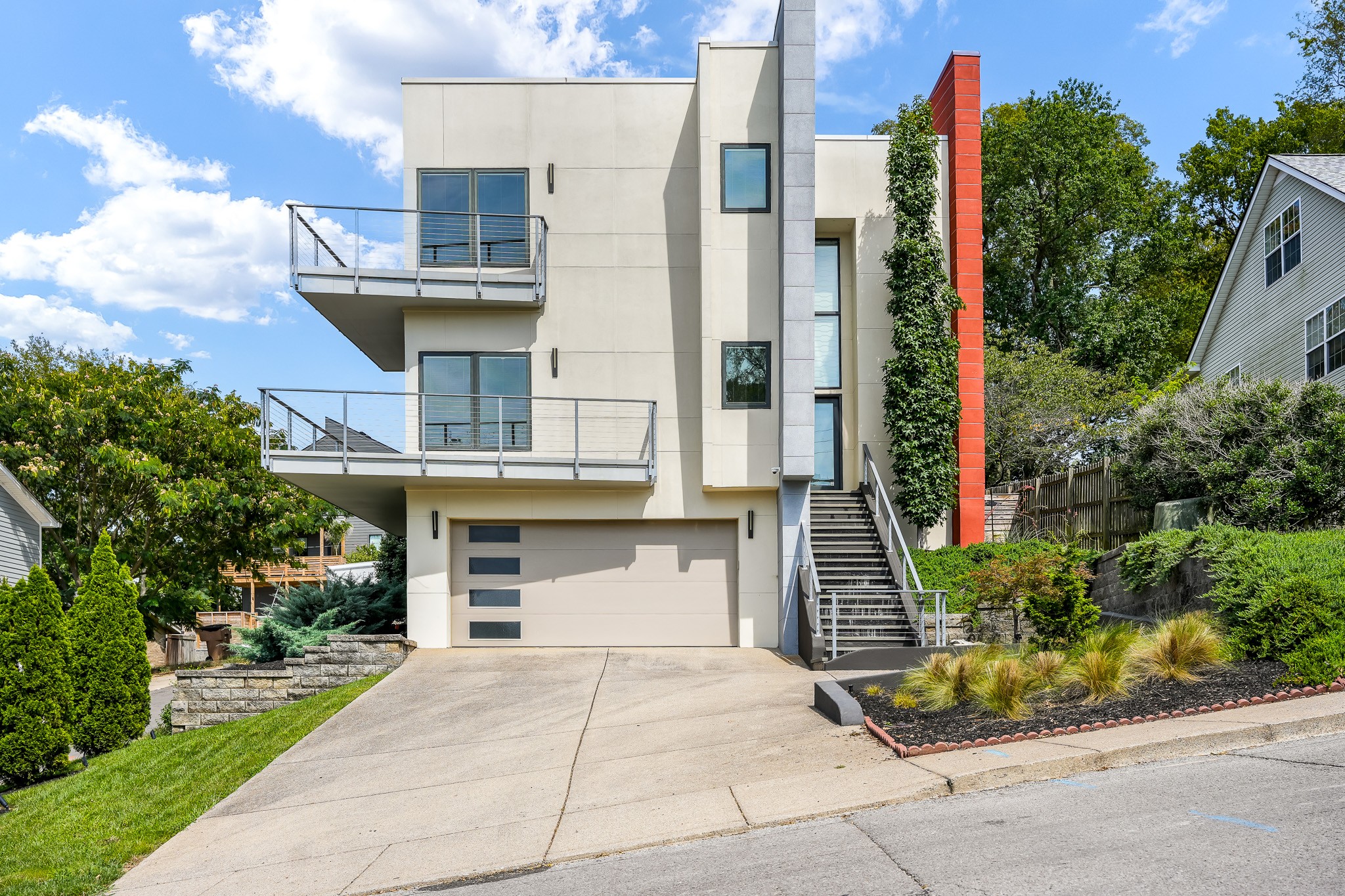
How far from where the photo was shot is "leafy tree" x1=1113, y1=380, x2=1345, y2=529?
14203 mm

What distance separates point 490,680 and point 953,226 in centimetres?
1234

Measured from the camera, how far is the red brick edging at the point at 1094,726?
26.4ft

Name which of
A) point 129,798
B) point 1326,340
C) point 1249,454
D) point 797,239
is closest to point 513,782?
point 129,798

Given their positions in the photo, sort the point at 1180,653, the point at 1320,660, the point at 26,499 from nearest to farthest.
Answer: the point at 1320,660 < the point at 1180,653 < the point at 26,499

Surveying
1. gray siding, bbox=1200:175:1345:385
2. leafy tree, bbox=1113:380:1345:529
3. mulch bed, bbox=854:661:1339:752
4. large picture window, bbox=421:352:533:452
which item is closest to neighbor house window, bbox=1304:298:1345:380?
gray siding, bbox=1200:175:1345:385

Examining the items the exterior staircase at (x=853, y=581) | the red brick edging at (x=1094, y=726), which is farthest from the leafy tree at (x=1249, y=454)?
the red brick edging at (x=1094, y=726)

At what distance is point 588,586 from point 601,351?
4.18 m

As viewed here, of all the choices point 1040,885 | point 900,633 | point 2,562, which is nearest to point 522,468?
point 900,633

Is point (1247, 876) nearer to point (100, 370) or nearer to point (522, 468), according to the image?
point (522, 468)

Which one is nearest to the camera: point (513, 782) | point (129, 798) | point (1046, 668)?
point (513, 782)

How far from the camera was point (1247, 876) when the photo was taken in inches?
200

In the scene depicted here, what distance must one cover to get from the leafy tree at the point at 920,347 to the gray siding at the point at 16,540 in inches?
807

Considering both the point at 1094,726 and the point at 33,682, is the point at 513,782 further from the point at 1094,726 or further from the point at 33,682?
A: the point at 33,682

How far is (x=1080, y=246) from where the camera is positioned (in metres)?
34.6
